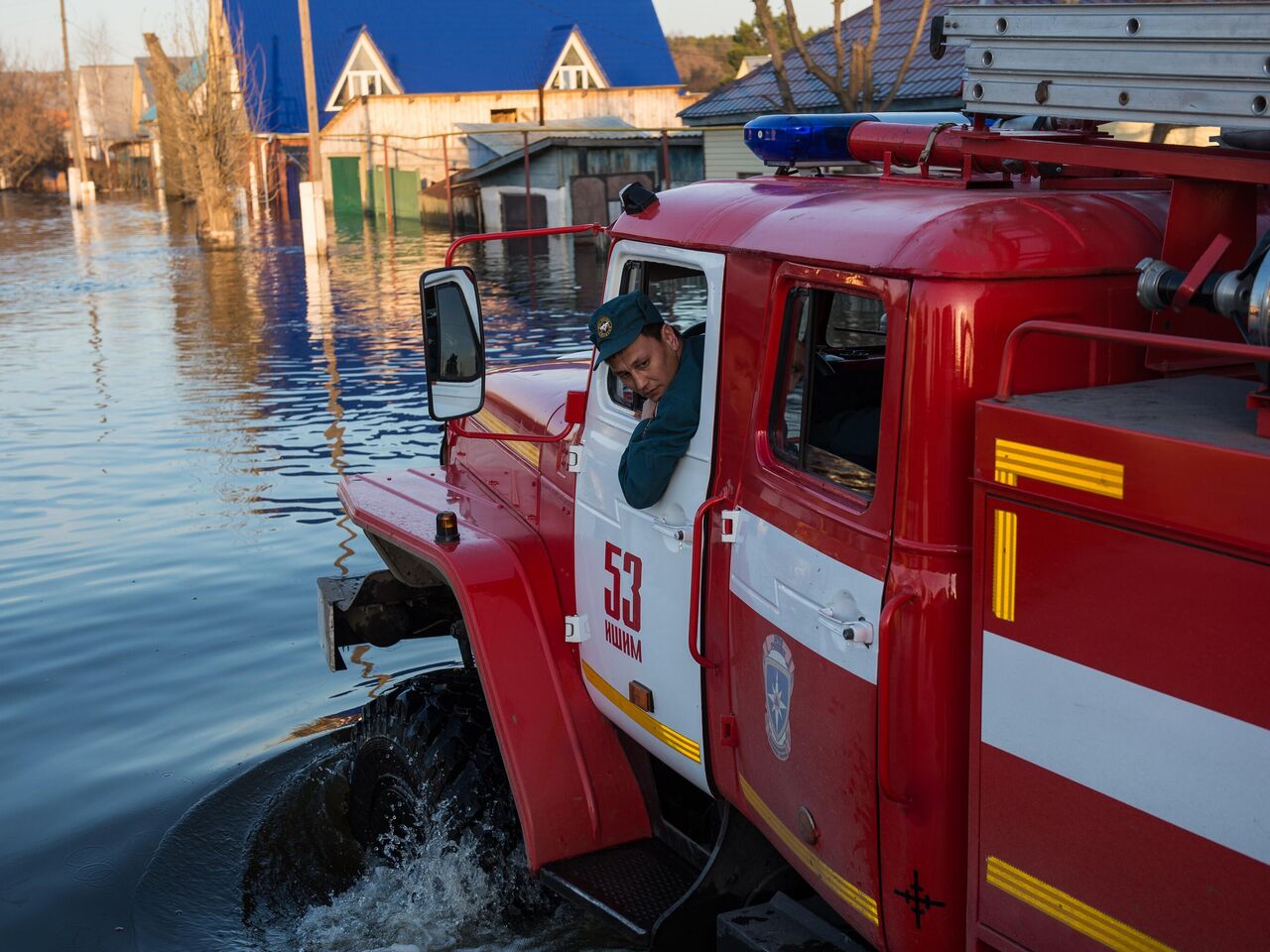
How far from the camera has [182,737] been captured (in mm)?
6566

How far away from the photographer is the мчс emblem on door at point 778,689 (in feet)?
9.70

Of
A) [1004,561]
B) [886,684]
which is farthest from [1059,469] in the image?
[886,684]

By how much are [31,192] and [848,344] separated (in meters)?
81.4

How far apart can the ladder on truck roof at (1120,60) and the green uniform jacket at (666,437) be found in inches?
37.5

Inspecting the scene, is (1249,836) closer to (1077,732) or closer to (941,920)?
(1077,732)

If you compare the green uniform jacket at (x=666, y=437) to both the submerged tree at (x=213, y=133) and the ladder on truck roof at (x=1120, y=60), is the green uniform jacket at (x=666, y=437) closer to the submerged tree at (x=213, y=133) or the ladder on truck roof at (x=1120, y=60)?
the ladder on truck roof at (x=1120, y=60)

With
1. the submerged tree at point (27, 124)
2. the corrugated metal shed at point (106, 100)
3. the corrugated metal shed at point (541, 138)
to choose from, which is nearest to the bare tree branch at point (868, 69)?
the corrugated metal shed at point (541, 138)

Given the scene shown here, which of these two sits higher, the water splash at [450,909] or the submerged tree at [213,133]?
the submerged tree at [213,133]

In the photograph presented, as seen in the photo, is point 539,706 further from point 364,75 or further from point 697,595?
point 364,75

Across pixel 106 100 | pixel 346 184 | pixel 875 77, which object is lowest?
pixel 346 184

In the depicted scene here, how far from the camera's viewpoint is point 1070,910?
2.32 metres

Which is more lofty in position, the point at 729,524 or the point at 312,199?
the point at 312,199

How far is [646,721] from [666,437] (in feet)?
2.67

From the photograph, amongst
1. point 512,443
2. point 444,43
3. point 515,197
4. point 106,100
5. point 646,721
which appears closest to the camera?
point 646,721
